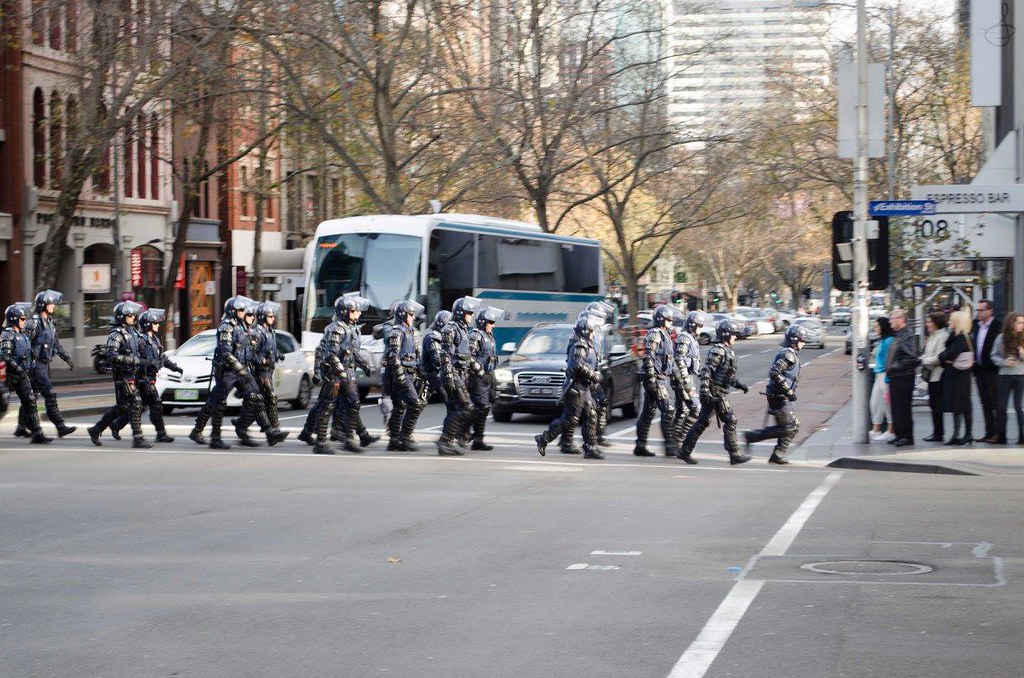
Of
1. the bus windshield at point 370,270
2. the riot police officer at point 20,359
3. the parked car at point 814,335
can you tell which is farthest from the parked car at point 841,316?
the riot police officer at point 20,359

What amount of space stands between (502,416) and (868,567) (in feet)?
47.3

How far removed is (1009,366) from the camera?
1752 centimetres

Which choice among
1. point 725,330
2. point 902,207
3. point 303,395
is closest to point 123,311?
point 725,330

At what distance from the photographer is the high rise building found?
152ft

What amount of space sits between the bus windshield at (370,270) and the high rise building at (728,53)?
56.4 ft

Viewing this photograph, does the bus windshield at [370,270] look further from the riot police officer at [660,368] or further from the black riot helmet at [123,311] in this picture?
the riot police officer at [660,368]

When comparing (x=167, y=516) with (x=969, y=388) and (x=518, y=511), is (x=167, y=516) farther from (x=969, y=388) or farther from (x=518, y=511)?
(x=969, y=388)

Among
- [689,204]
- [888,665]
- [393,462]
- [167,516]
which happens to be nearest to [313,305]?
[393,462]

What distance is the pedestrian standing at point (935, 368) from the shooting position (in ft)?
59.9

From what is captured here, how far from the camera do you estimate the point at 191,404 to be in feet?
79.4

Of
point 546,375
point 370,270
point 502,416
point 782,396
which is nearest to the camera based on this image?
point 782,396

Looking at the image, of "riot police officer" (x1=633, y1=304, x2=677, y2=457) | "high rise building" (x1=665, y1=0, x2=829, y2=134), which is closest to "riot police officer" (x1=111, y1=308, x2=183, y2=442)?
"riot police officer" (x1=633, y1=304, x2=677, y2=457)

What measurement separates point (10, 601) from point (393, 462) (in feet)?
27.9

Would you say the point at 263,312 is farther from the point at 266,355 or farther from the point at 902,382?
the point at 902,382
